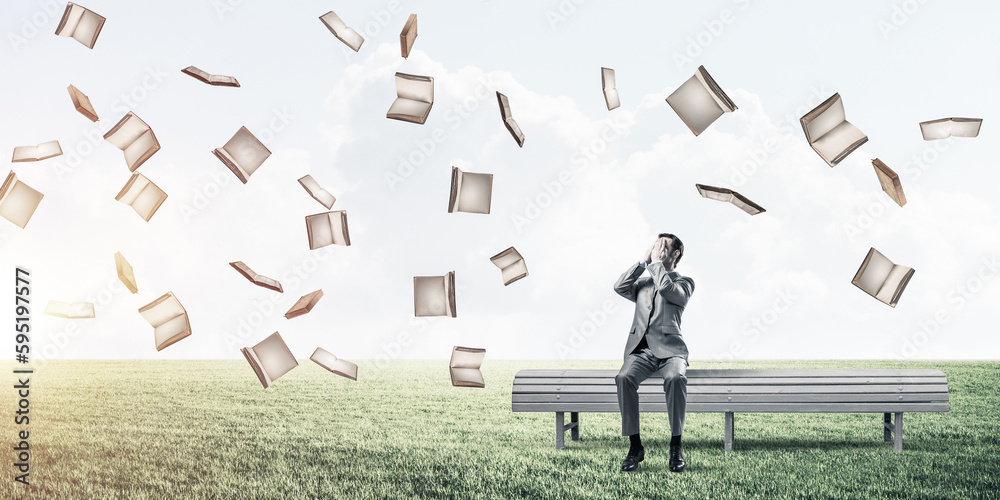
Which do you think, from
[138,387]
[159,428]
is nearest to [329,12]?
[159,428]

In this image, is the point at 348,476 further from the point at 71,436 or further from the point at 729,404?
the point at 71,436

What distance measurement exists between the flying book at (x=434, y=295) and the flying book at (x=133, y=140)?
6.75ft

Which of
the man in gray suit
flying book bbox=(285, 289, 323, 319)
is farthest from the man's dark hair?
flying book bbox=(285, 289, 323, 319)

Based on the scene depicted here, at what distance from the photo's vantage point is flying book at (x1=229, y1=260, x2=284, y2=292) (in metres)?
5.73

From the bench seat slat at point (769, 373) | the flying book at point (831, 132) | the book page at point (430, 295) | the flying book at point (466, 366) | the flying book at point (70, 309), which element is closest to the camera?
the flying book at point (831, 132)

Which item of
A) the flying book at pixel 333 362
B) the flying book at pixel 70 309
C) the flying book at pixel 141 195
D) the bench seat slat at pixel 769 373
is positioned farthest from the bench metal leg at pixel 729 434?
the flying book at pixel 70 309

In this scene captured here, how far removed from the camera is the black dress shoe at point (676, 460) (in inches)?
206

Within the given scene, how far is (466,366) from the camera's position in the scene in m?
6.03

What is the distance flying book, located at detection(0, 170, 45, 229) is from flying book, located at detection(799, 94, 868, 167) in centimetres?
532

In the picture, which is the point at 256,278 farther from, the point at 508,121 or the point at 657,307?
the point at 657,307

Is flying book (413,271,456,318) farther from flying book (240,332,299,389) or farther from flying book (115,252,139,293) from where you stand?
flying book (115,252,139,293)

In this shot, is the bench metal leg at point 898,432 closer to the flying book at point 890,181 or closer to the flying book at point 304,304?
the flying book at point 890,181

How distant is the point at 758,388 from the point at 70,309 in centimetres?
520

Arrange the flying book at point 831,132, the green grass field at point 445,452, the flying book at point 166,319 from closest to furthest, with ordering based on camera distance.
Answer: the green grass field at point 445,452 < the flying book at point 831,132 < the flying book at point 166,319
